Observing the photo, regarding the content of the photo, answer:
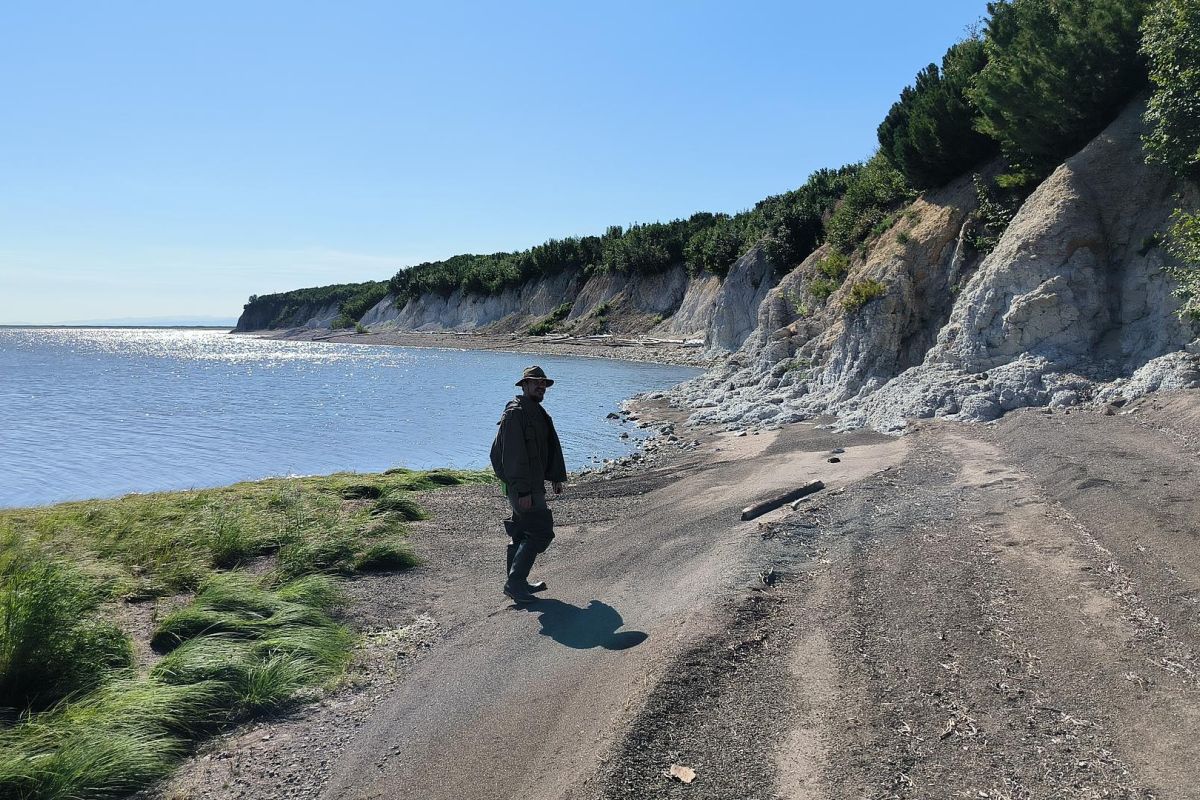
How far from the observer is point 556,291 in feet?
312

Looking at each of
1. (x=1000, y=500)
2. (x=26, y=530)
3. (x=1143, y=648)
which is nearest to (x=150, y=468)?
(x=26, y=530)

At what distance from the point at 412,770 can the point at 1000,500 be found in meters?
7.57

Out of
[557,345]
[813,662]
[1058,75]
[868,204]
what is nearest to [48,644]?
[813,662]

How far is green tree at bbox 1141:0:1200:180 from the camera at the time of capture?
42.8 feet

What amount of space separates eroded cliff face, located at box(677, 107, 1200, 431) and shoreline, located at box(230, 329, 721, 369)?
2437 cm

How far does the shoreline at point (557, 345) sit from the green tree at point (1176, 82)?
31.8 meters

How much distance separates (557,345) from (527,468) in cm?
6898

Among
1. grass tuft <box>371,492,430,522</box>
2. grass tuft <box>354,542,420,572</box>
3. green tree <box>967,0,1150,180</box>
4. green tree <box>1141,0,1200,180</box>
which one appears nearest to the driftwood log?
grass tuft <box>354,542,420,572</box>

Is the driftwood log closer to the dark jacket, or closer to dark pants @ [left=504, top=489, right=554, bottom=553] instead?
dark pants @ [left=504, top=489, right=554, bottom=553]

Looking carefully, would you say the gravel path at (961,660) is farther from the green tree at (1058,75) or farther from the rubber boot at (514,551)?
the green tree at (1058,75)

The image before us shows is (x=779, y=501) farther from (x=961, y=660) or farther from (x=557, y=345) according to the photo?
(x=557, y=345)

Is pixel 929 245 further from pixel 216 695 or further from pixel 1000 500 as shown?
pixel 216 695

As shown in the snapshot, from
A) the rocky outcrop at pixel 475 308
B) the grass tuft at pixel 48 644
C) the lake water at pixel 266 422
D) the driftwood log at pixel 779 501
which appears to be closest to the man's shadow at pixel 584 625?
the driftwood log at pixel 779 501

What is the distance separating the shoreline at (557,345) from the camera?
2253 inches
